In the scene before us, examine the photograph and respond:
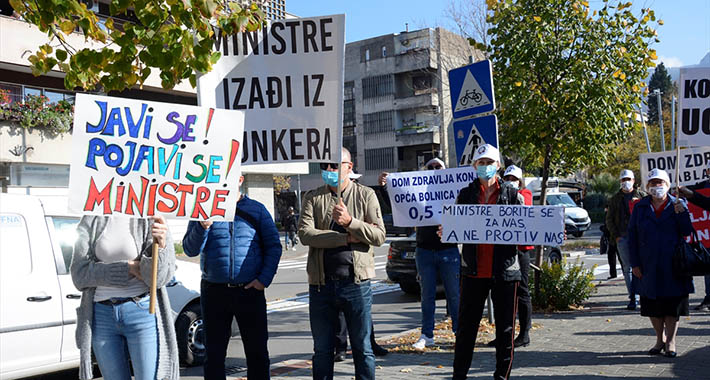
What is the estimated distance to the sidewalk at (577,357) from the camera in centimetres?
601

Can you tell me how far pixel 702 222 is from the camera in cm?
677

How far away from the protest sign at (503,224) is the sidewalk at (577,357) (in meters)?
1.37

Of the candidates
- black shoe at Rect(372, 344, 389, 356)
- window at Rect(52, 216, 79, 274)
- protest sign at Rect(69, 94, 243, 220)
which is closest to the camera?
protest sign at Rect(69, 94, 243, 220)

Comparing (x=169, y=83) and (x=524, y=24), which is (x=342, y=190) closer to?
(x=169, y=83)

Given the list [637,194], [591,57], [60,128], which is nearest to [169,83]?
[591,57]

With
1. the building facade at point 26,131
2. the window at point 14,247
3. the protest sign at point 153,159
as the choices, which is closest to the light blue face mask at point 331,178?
the protest sign at point 153,159

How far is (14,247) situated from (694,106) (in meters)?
6.74

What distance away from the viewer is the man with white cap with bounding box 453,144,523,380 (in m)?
5.36

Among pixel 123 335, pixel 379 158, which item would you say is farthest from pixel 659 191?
pixel 379 158

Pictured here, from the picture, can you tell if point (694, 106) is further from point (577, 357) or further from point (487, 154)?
point (577, 357)

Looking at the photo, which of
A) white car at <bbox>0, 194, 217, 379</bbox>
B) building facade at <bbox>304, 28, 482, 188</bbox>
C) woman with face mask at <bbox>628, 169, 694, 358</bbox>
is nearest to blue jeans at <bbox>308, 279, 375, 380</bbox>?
white car at <bbox>0, 194, 217, 379</bbox>

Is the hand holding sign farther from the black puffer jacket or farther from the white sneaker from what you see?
the white sneaker

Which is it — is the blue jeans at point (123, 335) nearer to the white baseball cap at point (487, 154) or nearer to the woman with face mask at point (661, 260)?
the white baseball cap at point (487, 154)

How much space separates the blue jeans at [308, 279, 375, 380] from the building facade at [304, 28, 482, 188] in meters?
46.8
